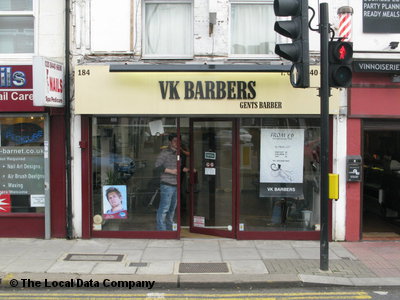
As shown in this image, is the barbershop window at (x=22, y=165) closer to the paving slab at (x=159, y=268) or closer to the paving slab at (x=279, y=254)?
the paving slab at (x=159, y=268)

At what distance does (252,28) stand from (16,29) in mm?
4854

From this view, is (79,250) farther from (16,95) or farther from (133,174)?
(16,95)

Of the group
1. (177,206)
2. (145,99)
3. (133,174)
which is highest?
(145,99)

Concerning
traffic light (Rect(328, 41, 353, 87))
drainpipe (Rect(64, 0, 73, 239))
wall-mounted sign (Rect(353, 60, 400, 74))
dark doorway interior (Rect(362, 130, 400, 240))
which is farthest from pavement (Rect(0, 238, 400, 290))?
wall-mounted sign (Rect(353, 60, 400, 74))

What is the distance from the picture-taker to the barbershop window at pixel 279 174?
8.48 m

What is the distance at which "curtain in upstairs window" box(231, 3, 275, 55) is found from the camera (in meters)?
8.62

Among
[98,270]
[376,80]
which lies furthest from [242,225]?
[376,80]

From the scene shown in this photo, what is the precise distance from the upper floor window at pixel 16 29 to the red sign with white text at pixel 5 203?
9.74 ft

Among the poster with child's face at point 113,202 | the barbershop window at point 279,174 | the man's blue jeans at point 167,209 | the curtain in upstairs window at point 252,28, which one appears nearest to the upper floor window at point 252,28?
the curtain in upstairs window at point 252,28

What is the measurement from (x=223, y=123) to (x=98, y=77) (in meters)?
2.63

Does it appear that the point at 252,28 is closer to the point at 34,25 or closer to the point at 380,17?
the point at 380,17

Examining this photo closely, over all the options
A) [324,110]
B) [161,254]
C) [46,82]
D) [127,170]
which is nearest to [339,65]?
[324,110]

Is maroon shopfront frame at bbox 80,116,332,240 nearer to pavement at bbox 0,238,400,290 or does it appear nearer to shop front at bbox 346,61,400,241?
pavement at bbox 0,238,400,290

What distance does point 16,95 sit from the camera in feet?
26.6
